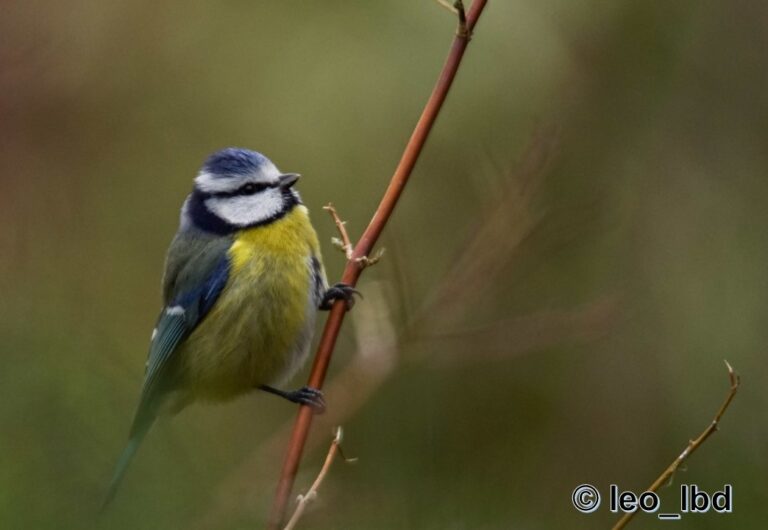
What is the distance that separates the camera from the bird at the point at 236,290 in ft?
9.76

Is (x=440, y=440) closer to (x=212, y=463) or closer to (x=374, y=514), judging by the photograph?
(x=374, y=514)

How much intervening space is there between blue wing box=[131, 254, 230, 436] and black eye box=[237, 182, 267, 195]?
0.64 feet

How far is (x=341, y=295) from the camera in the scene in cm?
239

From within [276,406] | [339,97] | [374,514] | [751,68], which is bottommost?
[276,406]

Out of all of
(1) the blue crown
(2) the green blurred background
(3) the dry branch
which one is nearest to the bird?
(1) the blue crown

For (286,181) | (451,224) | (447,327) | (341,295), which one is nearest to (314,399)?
(341,295)

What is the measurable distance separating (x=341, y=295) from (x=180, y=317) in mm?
912

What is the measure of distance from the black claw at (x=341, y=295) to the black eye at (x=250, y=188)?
1.20ft

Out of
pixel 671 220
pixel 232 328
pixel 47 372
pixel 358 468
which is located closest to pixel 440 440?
pixel 358 468

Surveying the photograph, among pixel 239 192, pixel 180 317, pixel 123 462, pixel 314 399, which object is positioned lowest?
pixel 180 317

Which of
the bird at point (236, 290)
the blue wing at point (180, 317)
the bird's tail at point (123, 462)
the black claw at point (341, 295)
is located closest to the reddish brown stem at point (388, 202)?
the black claw at point (341, 295)

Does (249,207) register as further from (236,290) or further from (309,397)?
(309,397)

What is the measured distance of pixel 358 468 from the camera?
3.26m

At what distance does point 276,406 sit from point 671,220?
1.53 meters
